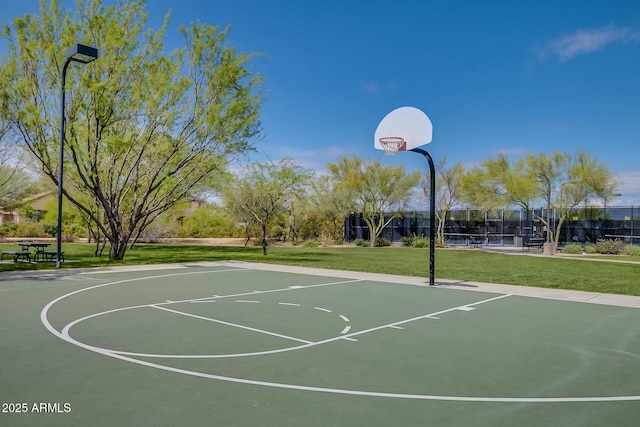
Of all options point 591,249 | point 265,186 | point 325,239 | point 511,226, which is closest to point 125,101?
point 265,186

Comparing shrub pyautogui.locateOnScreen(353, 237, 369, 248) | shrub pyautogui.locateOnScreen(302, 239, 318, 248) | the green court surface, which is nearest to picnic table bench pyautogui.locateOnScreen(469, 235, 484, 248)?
shrub pyautogui.locateOnScreen(353, 237, 369, 248)

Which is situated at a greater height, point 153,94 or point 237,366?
point 153,94

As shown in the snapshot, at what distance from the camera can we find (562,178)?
3209 centimetres

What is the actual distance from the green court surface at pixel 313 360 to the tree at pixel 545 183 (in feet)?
75.5

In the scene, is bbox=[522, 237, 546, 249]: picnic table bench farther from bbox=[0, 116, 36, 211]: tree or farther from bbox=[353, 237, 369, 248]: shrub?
bbox=[0, 116, 36, 211]: tree

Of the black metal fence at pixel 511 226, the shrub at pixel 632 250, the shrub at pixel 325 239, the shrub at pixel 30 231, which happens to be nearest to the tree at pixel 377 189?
the black metal fence at pixel 511 226

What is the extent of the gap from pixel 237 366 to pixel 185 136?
16.8 m

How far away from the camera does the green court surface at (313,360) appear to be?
14.6ft

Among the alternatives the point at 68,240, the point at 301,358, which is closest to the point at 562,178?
the point at 301,358

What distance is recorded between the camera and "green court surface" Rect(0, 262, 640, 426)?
4.44 meters

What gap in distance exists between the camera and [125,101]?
20.0 metres

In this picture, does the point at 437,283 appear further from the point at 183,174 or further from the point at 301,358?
the point at 183,174

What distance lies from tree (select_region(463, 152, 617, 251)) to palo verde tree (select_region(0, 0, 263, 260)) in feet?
61.9

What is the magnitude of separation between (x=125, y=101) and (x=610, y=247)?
1101 inches
